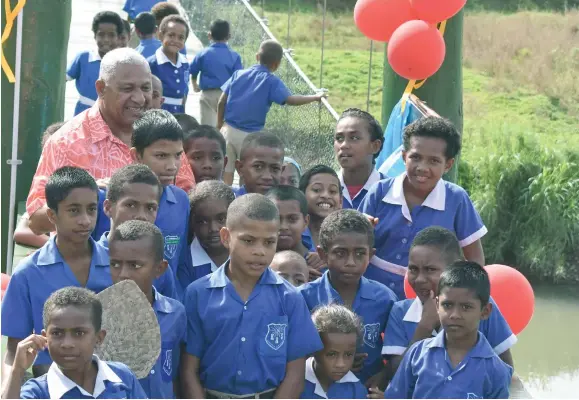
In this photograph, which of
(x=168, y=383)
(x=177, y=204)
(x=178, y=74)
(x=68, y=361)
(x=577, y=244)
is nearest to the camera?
(x=68, y=361)

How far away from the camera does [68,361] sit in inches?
132

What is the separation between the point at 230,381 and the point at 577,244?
919 cm

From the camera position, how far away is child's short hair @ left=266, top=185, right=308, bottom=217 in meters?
4.64

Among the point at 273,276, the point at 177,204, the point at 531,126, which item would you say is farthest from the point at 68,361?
the point at 531,126

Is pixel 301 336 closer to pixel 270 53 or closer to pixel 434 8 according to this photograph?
pixel 434 8

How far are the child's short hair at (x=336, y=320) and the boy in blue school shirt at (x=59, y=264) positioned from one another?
27.9 inches

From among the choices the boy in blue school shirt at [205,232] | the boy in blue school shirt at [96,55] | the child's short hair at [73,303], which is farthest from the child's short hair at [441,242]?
the boy in blue school shirt at [96,55]

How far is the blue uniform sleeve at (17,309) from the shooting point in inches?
148

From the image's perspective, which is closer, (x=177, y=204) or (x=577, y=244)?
(x=177, y=204)

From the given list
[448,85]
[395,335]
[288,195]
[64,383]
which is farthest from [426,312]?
[448,85]

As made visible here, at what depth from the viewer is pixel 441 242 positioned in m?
4.18

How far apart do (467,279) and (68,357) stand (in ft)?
4.26

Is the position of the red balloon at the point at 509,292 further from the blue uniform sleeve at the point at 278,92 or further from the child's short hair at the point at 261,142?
the blue uniform sleeve at the point at 278,92

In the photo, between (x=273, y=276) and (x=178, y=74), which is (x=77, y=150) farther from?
(x=178, y=74)
